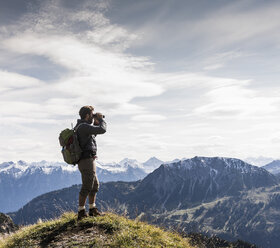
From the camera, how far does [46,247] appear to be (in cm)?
912

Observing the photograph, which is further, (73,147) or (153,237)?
(73,147)

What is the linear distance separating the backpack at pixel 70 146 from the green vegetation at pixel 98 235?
8.64ft

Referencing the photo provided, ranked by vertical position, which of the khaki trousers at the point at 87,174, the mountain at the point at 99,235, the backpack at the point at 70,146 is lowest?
the mountain at the point at 99,235

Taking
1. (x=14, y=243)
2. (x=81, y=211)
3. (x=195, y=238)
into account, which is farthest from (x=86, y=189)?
(x=195, y=238)

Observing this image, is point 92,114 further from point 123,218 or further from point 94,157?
point 123,218

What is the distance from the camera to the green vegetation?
896 centimetres

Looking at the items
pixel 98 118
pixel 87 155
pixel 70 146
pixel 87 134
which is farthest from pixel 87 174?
pixel 98 118

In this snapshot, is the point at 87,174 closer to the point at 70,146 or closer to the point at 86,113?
the point at 70,146

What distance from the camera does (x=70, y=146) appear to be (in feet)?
35.2

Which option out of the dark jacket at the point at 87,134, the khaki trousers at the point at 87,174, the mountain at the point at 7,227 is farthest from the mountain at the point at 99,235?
the mountain at the point at 7,227

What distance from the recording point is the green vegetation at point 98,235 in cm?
896

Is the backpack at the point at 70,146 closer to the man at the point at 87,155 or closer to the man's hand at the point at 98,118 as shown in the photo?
the man at the point at 87,155

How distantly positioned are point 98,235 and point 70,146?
3626 mm

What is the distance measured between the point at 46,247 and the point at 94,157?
3.81 metres
